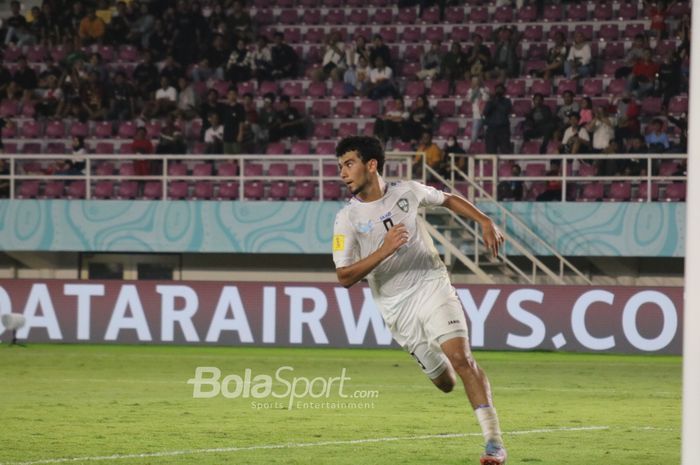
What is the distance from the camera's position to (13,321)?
57.4 feet

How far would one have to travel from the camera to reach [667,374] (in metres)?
14.6

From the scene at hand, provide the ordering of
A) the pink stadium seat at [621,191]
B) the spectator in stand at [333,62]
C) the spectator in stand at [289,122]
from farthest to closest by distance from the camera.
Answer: the spectator in stand at [333,62]
the spectator in stand at [289,122]
the pink stadium seat at [621,191]

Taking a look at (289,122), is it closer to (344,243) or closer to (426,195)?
(426,195)

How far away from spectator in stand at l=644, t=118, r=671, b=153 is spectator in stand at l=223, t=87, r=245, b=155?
6905 mm

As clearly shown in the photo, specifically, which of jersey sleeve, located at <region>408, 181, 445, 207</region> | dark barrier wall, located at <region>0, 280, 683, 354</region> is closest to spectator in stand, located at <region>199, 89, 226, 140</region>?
dark barrier wall, located at <region>0, 280, 683, 354</region>

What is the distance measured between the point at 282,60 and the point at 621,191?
288 inches

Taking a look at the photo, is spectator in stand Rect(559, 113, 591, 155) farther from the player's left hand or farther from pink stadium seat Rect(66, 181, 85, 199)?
the player's left hand

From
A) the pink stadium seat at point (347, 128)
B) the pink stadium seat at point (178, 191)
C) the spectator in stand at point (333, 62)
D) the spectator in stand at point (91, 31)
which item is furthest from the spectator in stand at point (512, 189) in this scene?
the spectator in stand at point (91, 31)

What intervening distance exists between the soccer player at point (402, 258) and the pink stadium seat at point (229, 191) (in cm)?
1384

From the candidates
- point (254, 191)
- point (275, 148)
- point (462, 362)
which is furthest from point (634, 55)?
point (462, 362)

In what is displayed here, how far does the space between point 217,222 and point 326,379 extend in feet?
25.0

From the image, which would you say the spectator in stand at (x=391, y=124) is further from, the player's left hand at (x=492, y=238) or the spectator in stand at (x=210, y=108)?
the player's left hand at (x=492, y=238)

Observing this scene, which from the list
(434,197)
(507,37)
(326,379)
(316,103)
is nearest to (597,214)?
(507,37)

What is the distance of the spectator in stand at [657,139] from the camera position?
20219 millimetres
